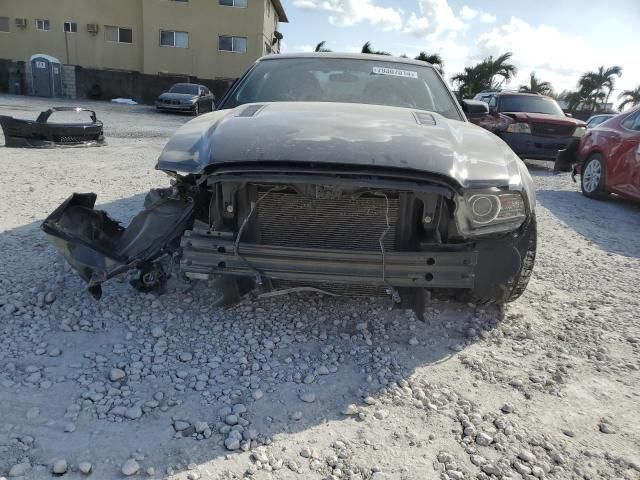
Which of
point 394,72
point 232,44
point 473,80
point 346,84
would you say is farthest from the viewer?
point 473,80

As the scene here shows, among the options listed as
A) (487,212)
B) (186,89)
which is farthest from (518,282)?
(186,89)

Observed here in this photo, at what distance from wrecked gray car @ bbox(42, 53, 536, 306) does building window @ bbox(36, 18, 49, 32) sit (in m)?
30.5

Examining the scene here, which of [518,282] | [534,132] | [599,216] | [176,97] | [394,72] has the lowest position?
[599,216]

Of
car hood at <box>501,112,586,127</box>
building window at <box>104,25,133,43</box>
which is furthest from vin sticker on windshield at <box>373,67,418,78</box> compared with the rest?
building window at <box>104,25,133,43</box>

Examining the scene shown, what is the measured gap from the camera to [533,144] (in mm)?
9914

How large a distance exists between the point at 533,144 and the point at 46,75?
26439 mm

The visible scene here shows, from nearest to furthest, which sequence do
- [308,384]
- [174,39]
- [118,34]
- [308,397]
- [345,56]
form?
[308,397], [308,384], [345,56], [174,39], [118,34]

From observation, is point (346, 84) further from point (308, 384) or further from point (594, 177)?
point (594, 177)

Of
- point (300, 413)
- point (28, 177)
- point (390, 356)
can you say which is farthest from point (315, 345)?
point (28, 177)

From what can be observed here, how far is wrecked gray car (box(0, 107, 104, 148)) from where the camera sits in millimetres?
8203

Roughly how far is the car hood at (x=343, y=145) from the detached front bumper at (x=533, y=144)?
7589mm

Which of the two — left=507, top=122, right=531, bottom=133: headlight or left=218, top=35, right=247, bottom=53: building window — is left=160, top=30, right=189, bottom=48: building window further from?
left=507, top=122, right=531, bottom=133: headlight

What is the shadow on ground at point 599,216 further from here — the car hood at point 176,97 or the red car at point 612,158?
the car hood at point 176,97

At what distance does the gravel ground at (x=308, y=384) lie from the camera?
1861 mm
